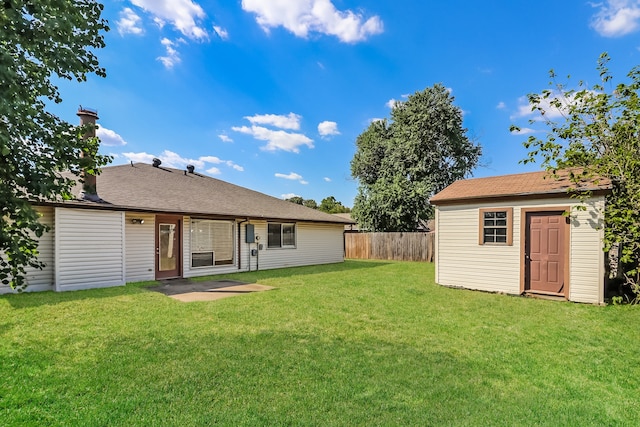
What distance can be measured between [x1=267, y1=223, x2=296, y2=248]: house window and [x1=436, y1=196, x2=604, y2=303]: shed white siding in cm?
681

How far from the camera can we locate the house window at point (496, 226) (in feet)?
27.7

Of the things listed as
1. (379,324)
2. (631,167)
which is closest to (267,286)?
(379,324)

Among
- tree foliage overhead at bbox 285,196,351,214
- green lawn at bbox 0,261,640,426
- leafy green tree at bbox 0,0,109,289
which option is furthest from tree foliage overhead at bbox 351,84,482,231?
tree foliage overhead at bbox 285,196,351,214

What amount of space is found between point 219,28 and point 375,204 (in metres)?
14.7

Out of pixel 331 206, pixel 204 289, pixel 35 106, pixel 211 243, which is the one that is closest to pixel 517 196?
pixel 204 289

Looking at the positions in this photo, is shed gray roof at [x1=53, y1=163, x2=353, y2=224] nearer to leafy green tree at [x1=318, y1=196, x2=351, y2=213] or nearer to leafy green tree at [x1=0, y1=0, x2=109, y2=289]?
leafy green tree at [x1=0, y1=0, x2=109, y2=289]

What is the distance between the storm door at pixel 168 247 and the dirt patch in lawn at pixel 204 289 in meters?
0.59

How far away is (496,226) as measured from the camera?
344 inches

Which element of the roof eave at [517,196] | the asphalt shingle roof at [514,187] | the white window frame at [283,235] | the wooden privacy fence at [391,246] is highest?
the asphalt shingle roof at [514,187]

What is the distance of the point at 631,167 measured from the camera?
649 centimetres

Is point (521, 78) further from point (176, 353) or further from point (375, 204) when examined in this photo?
point (176, 353)

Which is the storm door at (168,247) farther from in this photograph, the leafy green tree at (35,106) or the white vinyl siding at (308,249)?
the leafy green tree at (35,106)

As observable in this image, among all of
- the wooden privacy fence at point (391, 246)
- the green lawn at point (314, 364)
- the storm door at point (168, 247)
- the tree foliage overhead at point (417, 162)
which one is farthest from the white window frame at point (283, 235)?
the tree foliage overhead at point (417, 162)

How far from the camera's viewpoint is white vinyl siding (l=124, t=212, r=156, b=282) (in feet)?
31.4
